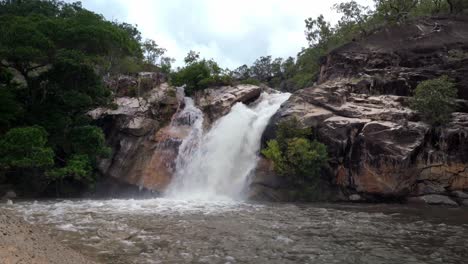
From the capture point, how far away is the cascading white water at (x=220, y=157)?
24547 mm

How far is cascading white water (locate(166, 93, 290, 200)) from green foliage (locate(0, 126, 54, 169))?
7.60 meters

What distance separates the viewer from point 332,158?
23.0 metres

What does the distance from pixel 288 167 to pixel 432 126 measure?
8.24 metres

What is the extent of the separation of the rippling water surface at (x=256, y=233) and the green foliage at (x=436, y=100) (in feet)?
17.8

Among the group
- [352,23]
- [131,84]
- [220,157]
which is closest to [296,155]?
[220,157]

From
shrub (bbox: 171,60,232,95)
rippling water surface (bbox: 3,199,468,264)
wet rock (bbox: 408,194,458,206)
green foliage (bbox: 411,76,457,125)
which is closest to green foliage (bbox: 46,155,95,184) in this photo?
rippling water surface (bbox: 3,199,468,264)

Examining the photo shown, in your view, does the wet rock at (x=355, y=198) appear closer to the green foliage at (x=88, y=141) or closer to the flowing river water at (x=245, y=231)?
the flowing river water at (x=245, y=231)

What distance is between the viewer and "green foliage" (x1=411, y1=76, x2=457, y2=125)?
2206 cm

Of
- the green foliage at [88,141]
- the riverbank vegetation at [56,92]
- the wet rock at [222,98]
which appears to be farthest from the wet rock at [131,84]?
the green foliage at [88,141]

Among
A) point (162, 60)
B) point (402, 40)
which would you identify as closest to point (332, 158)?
point (402, 40)

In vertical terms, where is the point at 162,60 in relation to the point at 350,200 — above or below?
above

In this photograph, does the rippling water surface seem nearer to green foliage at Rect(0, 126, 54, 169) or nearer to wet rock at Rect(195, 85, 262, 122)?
green foliage at Rect(0, 126, 54, 169)

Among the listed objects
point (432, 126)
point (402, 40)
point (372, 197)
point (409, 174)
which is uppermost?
point (402, 40)

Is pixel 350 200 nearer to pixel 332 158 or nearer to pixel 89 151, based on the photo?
pixel 332 158
